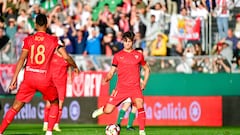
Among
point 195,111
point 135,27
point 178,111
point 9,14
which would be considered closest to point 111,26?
point 135,27

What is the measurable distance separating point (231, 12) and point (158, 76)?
3.47 metres

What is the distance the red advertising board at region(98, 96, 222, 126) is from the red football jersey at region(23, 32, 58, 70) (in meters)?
10.8

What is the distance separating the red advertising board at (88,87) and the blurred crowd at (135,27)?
124cm

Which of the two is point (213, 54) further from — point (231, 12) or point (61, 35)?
point (61, 35)

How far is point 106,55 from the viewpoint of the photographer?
28219 millimetres

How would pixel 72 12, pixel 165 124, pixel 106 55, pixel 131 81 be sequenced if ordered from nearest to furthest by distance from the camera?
pixel 131 81, pixel 165 124, pixel 106 55, pixel 72 12

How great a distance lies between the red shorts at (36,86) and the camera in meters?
16.0

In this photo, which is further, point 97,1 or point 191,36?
point 97,1

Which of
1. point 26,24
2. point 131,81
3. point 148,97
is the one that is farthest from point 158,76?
point 131,81

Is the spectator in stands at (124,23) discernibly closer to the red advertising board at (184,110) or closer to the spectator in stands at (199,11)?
the spectator in stands at (199,11)

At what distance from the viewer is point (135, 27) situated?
2934cm

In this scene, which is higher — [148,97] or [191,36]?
[191,36]

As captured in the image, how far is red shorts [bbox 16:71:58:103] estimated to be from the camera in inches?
629

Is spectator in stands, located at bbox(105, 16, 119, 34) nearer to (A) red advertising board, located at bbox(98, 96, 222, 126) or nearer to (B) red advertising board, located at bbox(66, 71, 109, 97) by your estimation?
(B) red advertising board, located at bbox(66, 71, 109, 97)
